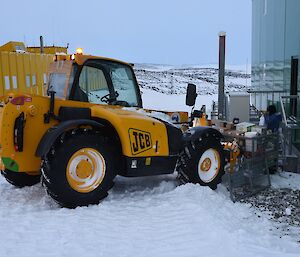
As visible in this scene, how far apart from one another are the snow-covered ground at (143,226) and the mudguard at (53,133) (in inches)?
30.3

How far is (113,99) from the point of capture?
6.52 meters

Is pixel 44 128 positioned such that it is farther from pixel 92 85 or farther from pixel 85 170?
pixel 92 85

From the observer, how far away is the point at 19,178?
6.56m

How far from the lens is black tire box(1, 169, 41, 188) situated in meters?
6.48

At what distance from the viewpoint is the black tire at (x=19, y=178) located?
6.48 m

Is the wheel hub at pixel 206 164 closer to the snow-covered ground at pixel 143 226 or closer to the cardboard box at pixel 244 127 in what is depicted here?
the snow-covered ground at pixel 143 226

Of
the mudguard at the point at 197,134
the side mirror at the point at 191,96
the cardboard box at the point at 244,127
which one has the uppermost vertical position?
the side mirror at the point at 191,96

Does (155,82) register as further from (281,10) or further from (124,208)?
(124,208)

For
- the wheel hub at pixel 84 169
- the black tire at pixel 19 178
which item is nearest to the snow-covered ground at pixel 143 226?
the black tire at pixel 19 178

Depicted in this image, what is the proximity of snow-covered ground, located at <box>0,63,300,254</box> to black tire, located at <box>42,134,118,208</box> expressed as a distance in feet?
0.52

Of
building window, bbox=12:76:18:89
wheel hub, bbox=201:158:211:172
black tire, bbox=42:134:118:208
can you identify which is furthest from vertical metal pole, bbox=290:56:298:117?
building window, bbox=12:76:18:89

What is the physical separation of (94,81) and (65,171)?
1522 mm

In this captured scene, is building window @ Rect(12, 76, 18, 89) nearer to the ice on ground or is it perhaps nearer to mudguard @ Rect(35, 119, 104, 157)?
the ice on ground

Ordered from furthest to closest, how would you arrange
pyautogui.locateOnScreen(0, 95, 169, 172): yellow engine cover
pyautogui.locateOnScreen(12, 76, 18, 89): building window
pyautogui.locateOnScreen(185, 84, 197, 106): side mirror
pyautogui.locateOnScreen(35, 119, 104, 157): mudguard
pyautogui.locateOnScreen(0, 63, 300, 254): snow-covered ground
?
pyautogui.locateOnScreen(12, 76, 18, 89): building window < pyautogui.locateOnScreen(185, 84, 197, 106): side mirror < pyautogui.locateOnScreen(0, 95, 169, 172): yellow engine cover < pyautogui.locateOnScreen(35, 119, 104, 157): mudguard < pyautogui.locateOnScreen(0, 63, 300, 254): snow-covered ground
